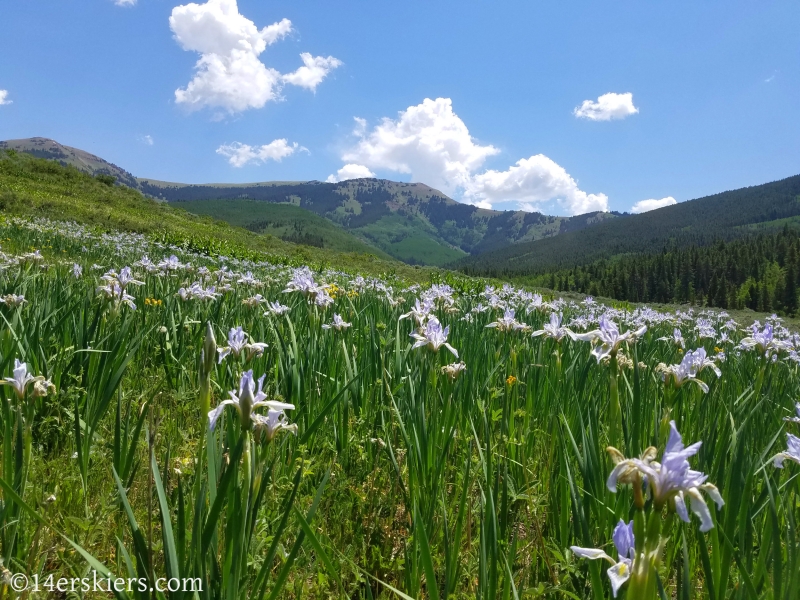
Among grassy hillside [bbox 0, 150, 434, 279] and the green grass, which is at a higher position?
grassy hillside [bbox 0, 150, 434, 279]

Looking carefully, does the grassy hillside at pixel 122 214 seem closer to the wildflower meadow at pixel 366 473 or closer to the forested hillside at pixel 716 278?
the wildflower meadow at pixel 366 473

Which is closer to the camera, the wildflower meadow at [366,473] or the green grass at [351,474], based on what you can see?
the wildflower meadow at [366,473]

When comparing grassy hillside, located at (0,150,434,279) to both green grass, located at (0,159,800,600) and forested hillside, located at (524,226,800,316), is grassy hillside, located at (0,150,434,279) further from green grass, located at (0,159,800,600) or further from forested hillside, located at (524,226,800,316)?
forested hillside, located at (524,226,800,316)

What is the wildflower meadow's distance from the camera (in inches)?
54.7

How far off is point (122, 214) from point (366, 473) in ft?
126

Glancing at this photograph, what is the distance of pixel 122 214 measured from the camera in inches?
1345

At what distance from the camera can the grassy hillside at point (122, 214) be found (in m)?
26.2

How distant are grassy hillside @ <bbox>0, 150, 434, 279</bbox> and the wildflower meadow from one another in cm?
1760

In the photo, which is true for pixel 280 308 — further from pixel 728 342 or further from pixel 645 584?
pixel 728 342

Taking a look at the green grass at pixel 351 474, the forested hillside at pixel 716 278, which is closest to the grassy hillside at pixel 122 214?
the green grass at pixel 351 474

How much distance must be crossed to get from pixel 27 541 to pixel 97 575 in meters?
0.45

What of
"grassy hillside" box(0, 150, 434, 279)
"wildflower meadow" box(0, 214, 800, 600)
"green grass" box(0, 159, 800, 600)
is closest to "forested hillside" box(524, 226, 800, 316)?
"grassy hillside" box(0, 150, 434, 279)

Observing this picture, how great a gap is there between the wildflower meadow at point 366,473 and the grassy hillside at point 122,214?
1760 cm

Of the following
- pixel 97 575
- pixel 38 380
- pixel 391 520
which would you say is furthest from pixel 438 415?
pixel 38 380
